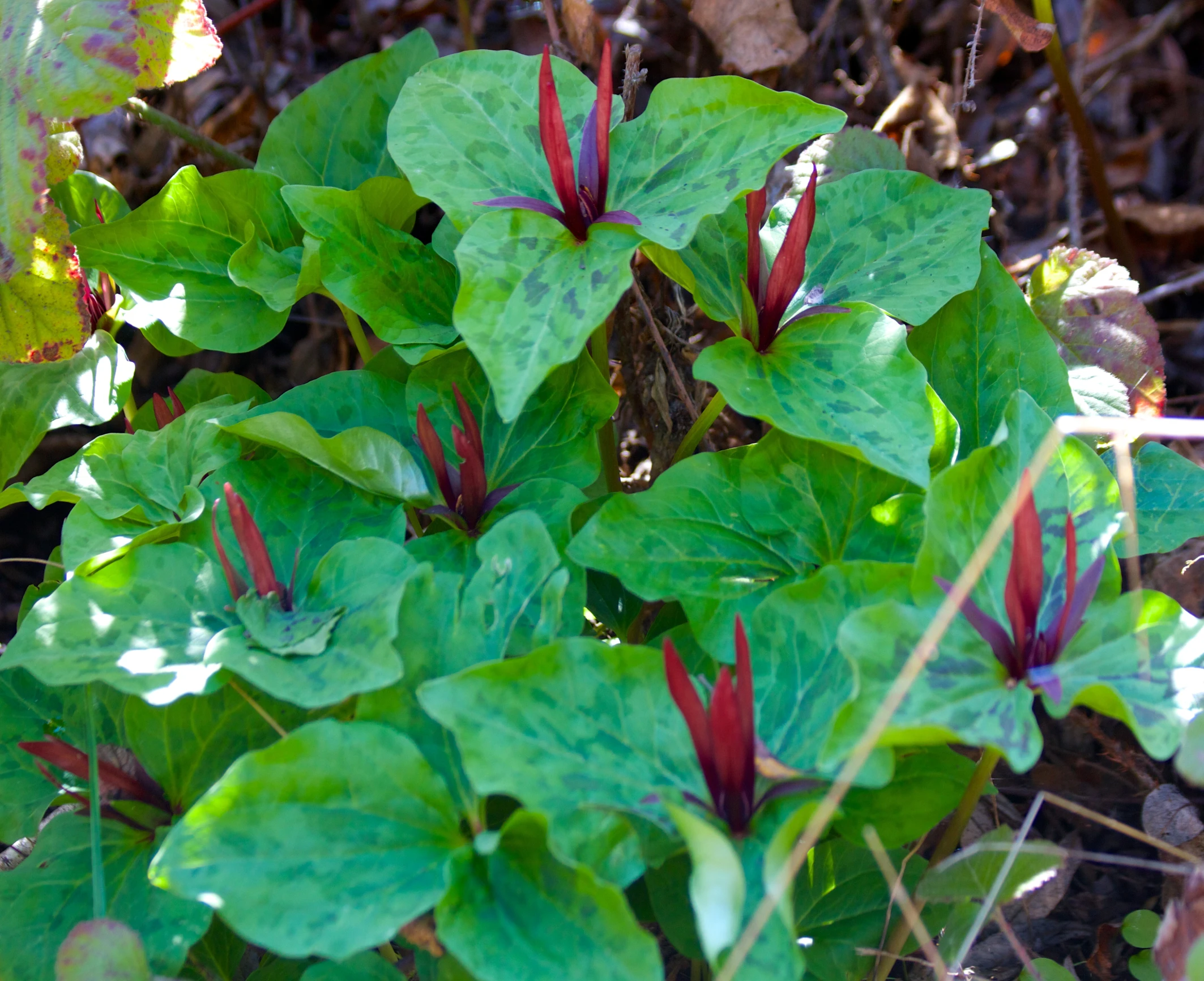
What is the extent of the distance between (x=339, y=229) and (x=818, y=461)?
580 millimetres

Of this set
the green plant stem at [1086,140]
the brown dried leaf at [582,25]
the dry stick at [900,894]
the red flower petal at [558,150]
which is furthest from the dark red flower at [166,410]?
the green plant stem at [1086,140]

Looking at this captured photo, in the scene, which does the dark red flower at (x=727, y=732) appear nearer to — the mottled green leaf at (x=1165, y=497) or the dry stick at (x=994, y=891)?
the dry stick at (x=994, y=891)

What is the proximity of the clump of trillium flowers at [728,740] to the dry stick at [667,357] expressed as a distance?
687 millimetres

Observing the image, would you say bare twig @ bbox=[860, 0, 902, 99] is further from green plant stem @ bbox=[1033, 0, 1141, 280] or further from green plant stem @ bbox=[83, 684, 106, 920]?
green plant stem @ bbox=[83, 684, 106, 920]

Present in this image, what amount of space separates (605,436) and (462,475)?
28 cm

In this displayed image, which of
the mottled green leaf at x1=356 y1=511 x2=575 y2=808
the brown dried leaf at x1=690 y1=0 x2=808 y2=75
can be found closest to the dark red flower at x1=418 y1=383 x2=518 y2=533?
the mottled green leaf at x1=356 y1=511 x2=575 y2=808

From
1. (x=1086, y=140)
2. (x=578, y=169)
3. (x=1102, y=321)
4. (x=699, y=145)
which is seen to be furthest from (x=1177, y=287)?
(x=578, y=169)

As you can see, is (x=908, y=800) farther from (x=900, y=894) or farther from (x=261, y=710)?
(x=261, y=710)

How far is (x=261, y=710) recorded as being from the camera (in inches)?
35.4

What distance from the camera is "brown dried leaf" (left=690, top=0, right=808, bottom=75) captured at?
1.62 metres

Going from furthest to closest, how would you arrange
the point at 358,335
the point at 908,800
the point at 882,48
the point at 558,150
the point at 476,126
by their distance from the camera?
the point at 882,48 < the point at 358,335 < the point at 476,126 < the point at 558,150 < the point at 908,800

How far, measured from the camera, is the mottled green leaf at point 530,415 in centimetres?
110

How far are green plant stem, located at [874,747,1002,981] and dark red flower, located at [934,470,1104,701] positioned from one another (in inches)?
4.6

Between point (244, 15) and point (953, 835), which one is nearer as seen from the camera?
point (953, 835)
